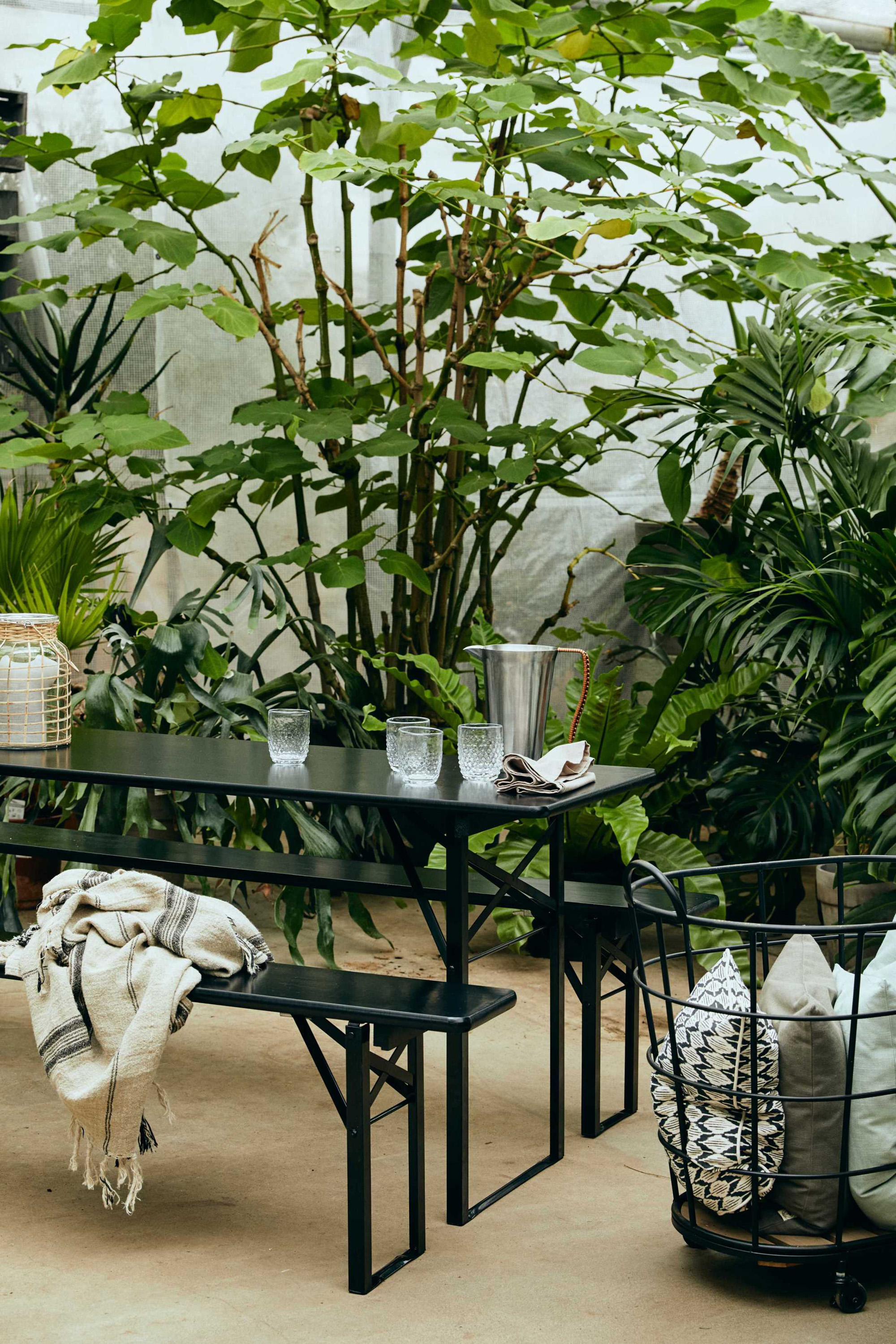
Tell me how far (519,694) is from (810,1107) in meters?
0.96

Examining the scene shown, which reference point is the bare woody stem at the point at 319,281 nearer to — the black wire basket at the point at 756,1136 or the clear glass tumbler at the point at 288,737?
the clear glass tumbler at the point at 288,737

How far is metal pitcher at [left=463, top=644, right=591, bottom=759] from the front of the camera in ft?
9.04

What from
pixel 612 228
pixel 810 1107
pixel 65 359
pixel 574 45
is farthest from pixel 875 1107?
pixel 65 359

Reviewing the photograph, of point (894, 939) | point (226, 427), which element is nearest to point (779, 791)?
point (894, 939)

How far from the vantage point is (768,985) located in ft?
7.42

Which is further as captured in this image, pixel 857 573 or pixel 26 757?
pixel 857 573

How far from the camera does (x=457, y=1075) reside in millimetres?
2549

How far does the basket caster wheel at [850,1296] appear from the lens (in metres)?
2.17

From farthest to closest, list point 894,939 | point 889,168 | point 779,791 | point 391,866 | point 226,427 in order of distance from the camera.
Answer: point 889,168 < point 226,427 < point 779,791 < point 391,866 < point 894,939

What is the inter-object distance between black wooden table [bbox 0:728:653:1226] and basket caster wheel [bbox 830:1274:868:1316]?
68cm

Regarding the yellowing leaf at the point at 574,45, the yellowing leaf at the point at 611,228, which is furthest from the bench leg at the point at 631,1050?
the yellowing leaf at the point at 574,45

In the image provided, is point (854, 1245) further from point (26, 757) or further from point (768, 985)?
point (26, 757)

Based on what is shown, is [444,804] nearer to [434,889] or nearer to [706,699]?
[434,889]

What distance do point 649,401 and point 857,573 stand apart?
139 centimetres
